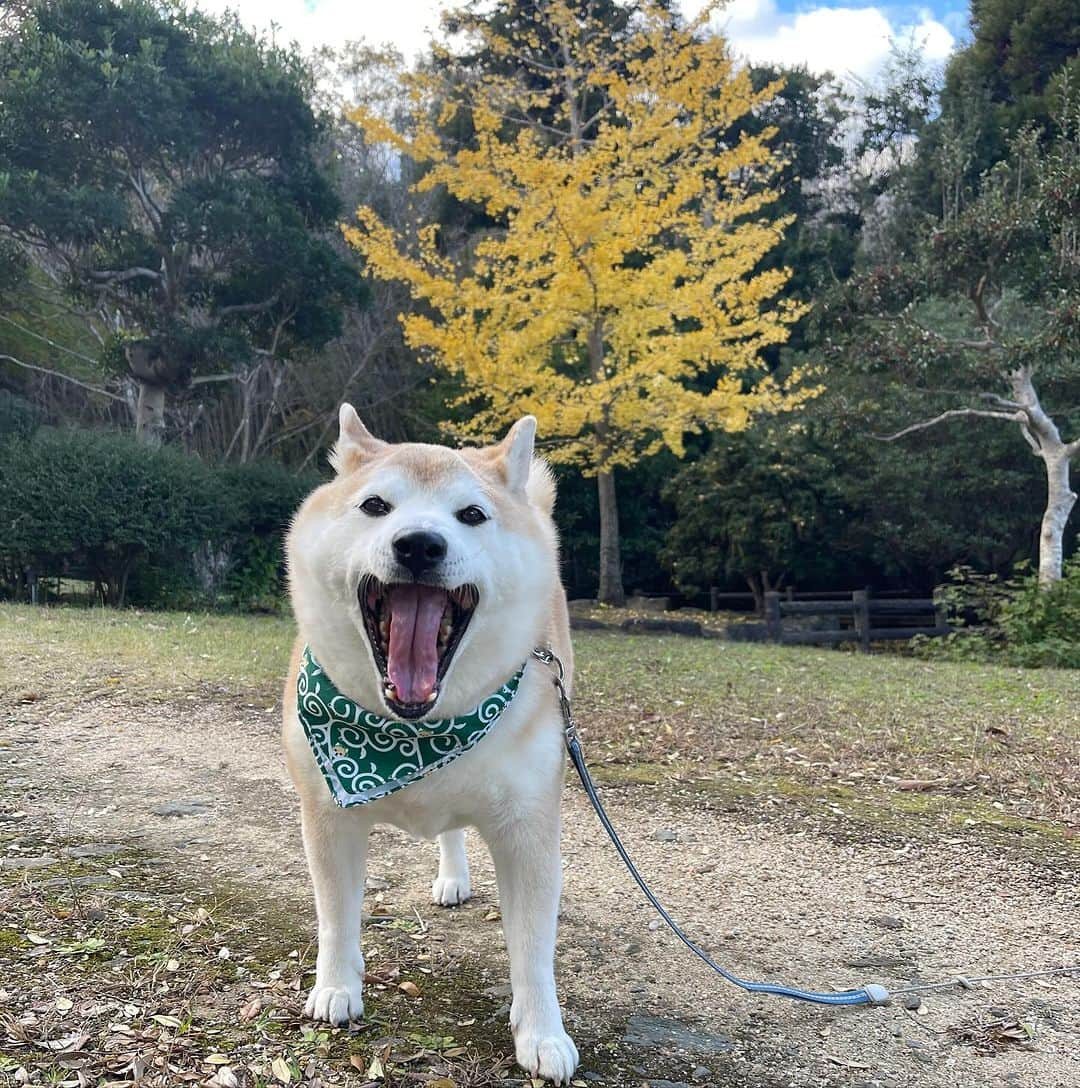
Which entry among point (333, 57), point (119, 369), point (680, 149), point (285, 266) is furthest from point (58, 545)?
point (333, 57)

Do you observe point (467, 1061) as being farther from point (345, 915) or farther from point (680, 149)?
point (680, 149)

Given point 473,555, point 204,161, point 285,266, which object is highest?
point 204,161

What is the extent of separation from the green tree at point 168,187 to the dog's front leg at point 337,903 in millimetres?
13544

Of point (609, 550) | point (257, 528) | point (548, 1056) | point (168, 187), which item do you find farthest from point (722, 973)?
point (168, 187)

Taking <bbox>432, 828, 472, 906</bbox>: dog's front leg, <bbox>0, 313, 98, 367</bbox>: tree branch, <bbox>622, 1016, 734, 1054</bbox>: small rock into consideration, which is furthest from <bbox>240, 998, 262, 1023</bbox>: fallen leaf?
<bbox>0, 313, 98, 367</bbox>: tree branch

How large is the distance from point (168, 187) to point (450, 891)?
50.5 ft

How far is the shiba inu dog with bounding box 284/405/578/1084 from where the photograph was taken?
6.30ft

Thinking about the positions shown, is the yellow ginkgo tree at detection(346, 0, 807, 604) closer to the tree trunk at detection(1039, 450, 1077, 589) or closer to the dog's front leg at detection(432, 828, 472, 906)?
the tree trunk at detection(1039, 450, 1077, 589)

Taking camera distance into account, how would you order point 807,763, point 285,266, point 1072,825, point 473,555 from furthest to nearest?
point 285,266, point 807,763, point 1072,825, point 473,555

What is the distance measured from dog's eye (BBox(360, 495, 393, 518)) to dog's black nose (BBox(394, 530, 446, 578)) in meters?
0.17

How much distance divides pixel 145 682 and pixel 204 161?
1196 centimetres

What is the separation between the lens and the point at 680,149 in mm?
12172

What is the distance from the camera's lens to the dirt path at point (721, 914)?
Answer: 84.3 inches

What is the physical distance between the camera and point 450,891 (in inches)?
113
